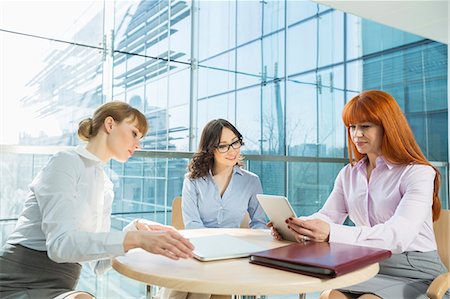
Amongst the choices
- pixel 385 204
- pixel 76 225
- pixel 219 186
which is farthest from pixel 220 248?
pixel 219 186

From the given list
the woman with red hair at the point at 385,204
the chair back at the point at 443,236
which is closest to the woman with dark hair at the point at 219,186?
the woman with red hair at the point at 385,204

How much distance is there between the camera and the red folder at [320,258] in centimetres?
99

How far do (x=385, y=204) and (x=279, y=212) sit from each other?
0.49 metres

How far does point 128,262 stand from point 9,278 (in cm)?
49

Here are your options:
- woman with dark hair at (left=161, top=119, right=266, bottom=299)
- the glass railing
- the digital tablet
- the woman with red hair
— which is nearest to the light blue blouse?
woman with dark hair at (left=161, top=119, right=266, bottom=299)

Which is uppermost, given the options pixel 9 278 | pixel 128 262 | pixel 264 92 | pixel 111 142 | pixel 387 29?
pixel 387 29

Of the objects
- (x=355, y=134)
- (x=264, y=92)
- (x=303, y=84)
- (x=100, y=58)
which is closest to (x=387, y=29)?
(x=303, y=84)

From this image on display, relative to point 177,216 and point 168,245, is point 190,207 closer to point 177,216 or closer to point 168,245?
point 177,216

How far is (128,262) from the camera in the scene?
115 cm

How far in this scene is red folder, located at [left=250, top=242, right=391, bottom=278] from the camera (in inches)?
39.0

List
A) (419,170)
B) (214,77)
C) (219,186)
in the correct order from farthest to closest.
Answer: (214,77) → (219,186) → (419,170)

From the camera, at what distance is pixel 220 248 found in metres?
1.25

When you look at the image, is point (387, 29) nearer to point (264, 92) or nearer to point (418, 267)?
point (264, 92)

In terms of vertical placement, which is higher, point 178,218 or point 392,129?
point 392,129
